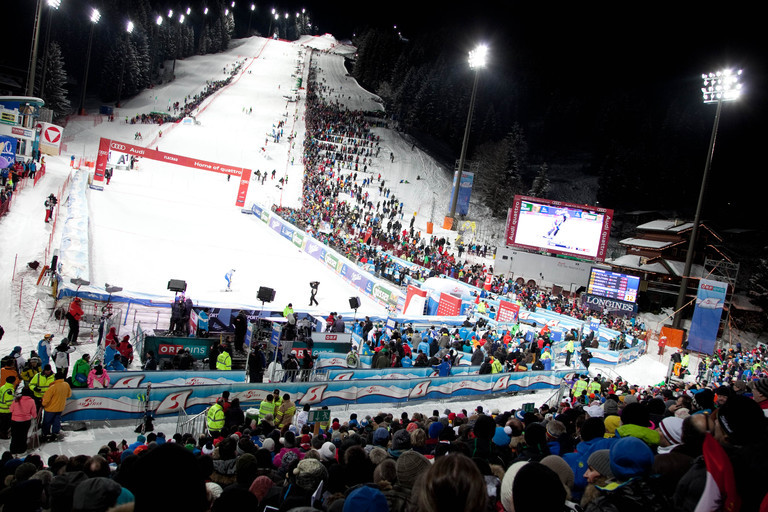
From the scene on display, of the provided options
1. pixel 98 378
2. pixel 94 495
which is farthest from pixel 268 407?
pixel 94 495

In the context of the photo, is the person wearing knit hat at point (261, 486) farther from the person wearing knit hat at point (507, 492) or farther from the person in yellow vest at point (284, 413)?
the person in yellow vest at point (284, 413)

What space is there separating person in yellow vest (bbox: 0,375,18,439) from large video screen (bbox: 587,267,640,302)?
91.8 ft

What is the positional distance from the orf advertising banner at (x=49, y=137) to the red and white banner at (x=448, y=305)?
28.5m

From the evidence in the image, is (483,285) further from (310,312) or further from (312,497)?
(312,497)

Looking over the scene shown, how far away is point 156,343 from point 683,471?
41.1 ft

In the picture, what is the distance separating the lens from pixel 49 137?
34.0 m

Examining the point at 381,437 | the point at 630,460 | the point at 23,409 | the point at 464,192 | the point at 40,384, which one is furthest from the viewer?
the point at 464,192

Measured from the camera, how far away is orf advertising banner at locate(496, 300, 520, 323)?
22141mm

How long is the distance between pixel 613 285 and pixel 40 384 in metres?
27.7

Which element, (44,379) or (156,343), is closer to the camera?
(44,379)

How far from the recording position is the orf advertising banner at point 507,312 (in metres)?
22.1

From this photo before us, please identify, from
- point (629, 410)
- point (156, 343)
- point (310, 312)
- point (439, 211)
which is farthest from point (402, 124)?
point (629, 410)

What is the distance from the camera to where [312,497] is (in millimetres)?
3770

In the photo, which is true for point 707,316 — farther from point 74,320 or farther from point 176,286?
point 74,320
